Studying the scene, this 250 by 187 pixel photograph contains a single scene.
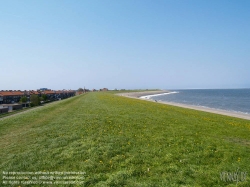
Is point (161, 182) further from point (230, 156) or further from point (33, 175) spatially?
point (33, 175)

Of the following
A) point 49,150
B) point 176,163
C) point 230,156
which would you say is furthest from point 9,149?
point 230,156

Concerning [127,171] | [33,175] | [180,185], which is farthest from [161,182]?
[33,175]

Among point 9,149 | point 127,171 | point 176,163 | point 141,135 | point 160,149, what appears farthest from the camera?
point 141,135

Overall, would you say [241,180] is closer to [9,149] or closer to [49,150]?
[49,150]

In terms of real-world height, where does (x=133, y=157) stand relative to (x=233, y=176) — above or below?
above

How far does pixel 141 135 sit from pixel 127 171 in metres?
4.95

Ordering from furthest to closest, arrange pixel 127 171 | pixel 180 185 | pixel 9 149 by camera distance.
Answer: pixel 9 149 → pixel 127 171 → pixel 180 185

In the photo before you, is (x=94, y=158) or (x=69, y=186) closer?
(x=69, y=186)

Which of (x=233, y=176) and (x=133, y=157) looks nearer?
(x=233, y=176)

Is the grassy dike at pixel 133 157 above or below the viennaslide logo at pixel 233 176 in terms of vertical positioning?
above

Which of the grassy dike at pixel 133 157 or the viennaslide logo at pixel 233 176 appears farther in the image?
the grassy dike at pixel 133 157

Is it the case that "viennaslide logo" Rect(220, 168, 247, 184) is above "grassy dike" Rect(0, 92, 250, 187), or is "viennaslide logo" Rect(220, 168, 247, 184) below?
below

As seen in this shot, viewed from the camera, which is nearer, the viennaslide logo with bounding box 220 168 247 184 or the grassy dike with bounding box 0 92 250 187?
the viennaslide logo with bounding box 220 168 247 184

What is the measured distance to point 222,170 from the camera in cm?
671
